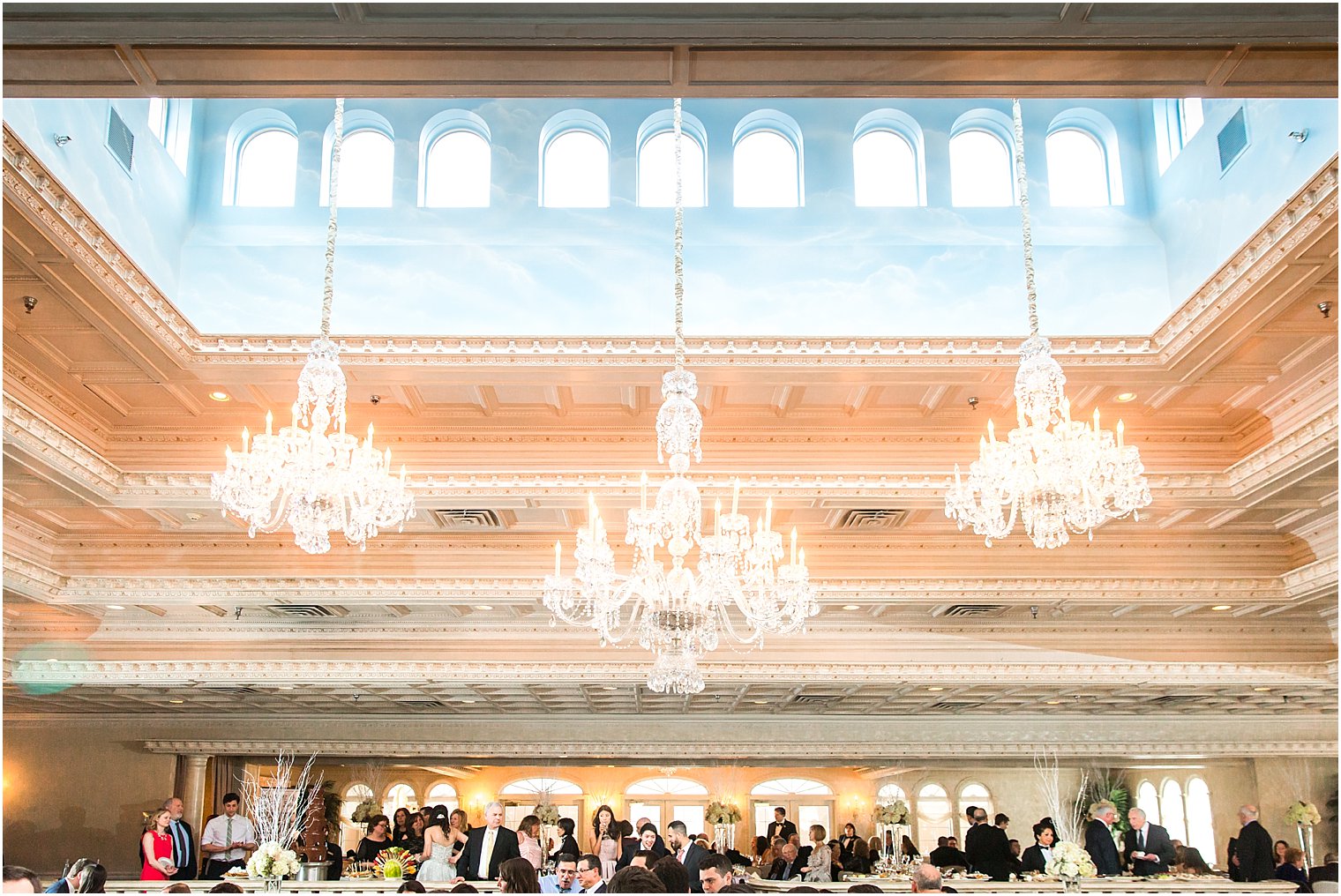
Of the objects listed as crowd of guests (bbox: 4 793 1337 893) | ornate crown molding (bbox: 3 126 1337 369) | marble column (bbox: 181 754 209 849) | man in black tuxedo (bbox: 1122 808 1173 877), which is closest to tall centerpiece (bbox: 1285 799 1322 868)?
crowd of guests (bbox: 4 793 1337 893)

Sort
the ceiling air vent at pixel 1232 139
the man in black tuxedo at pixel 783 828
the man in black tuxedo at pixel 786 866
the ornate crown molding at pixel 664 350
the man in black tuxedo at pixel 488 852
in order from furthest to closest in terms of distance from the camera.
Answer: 1. the man in black tuxedo at pixel 783 828
2. the man in black tuxedo at pixel 786 866
3. the man in black tuxedo at pixel 488 852
4. the ornate crown molding at pixel 664 350
5. the ceiling air vent at pixel 1232 139

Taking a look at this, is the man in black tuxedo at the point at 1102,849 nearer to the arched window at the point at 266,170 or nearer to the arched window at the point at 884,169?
the arched window at the point at 884,169

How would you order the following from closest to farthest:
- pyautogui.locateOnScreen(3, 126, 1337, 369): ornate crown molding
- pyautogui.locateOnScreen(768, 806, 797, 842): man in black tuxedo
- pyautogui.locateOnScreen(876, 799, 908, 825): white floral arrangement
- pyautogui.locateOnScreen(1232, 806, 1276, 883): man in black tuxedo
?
pyautogui.locateOnScreen(3, 126, 1337, 369): ornate crown molding < pyautogui.locateOnScreen(1232, 806, 1276, 883): man in black tuxedo < pyautogui.locateOnScreen(768, 806, 797, 842): man in black tuxedo < pyautogui.locateOnScreen(876, 799, 908, 825): white floral arrangement

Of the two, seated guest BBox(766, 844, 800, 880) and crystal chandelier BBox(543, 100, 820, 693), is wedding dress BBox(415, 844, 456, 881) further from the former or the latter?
seated guest BBox(766, 844, 800, 880)

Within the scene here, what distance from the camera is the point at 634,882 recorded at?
475cm

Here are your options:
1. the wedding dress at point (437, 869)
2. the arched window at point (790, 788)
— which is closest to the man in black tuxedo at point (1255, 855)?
the wedding dress at point (437, 869)

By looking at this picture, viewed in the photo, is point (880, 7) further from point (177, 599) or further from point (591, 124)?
point (177, 599)

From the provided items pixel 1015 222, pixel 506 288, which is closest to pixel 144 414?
pixel 506 288

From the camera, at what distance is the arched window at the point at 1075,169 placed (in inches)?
394

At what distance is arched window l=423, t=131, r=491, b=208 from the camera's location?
10016 millimetres

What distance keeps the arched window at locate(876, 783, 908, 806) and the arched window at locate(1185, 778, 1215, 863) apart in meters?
5.60

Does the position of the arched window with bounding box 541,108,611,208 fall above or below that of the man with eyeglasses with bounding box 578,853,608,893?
above

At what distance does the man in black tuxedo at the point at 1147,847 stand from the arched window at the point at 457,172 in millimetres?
10300

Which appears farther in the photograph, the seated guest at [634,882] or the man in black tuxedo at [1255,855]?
the man in black tuxedo at [1255,855]
